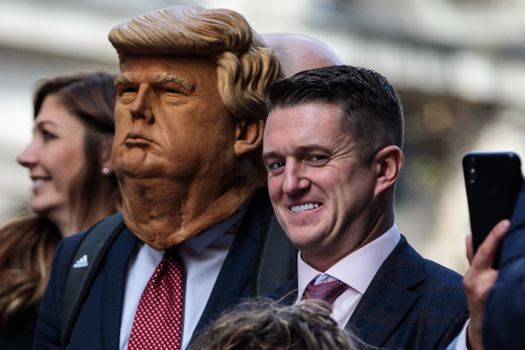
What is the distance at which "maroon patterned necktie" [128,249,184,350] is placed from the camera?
485cm

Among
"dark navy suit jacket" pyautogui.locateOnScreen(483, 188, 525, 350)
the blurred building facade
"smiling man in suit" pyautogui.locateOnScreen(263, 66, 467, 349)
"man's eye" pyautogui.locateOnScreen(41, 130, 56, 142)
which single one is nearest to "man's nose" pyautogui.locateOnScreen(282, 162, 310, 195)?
"smiling man in suit" pyautogui.locateOnScreen(263, 66, 467, 349)

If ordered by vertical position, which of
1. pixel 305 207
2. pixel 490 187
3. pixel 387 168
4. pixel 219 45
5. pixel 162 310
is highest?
pixel 219 45

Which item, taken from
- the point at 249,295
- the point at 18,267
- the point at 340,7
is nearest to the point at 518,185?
the point at 249,295

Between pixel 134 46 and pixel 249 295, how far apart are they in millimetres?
847

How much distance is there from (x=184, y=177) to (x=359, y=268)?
830 millimetres

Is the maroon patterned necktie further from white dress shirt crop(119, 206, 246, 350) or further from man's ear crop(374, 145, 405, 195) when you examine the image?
man's ear crop(374, 145, 405, 195)

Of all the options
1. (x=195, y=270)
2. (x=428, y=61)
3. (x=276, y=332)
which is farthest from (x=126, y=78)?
(x=428, y=61)

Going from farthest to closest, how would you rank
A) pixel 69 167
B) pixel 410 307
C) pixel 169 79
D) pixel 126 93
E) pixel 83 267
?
pixel 69 167 → pixel 83 267 → pixel 126 93 → pixel 169 79 → pixel 410 307

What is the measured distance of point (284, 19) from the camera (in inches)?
747

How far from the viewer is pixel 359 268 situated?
423cm

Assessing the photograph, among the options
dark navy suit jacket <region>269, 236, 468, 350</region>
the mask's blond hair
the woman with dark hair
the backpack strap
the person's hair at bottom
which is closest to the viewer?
the person's hair at bottom

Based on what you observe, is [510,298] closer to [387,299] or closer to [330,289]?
[387,299]

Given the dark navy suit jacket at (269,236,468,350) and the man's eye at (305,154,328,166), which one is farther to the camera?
the man's eye at (305,154,328,166)

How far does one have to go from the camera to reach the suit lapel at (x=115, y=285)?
4.90 meters
